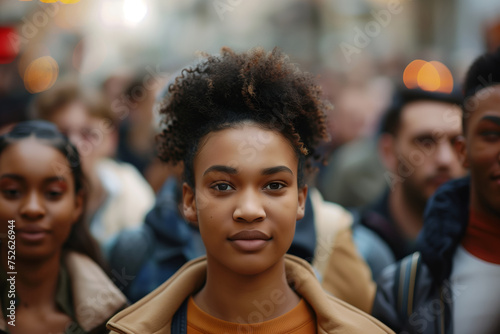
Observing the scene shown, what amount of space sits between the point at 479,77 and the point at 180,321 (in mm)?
1837

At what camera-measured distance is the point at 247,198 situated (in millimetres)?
2006

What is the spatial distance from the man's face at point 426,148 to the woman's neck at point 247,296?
4.28 feet

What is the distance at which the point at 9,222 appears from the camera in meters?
2.44

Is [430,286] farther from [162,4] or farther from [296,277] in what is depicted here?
[162,4]

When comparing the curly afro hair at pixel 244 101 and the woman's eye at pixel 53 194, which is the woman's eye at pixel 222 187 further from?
the woman's eye at pixel 53 194

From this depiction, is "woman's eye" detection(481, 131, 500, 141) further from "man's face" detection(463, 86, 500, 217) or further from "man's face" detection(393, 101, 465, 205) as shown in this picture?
"man's face" detection(393, 101, 465, 205)

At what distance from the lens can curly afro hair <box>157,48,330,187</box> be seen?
2.14 metres

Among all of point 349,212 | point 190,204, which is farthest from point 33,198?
point 349,212

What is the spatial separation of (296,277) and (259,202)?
51cm

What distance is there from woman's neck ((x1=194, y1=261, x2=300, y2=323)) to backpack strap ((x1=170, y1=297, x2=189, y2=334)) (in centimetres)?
12

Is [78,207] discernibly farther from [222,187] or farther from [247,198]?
[247,198]

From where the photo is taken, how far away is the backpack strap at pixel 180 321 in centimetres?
218

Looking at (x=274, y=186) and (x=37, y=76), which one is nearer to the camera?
(x=274, y=186)

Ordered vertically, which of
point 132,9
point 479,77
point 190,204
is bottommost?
point 190,204
